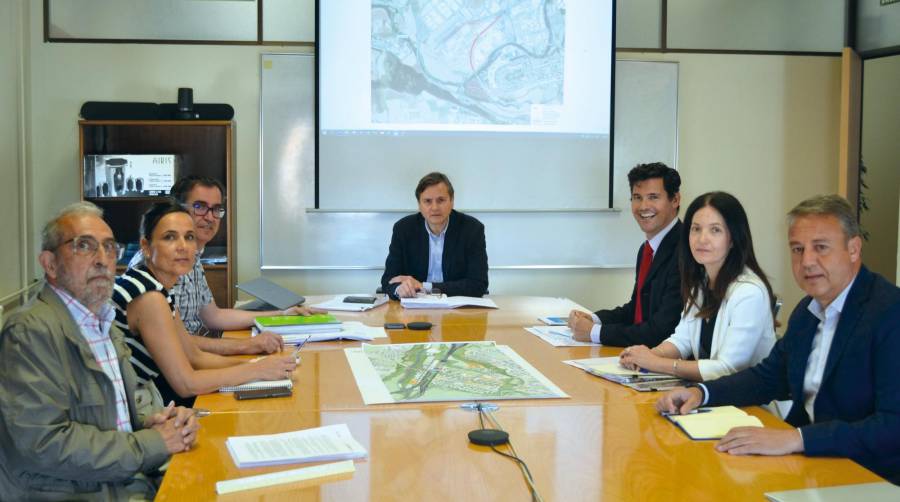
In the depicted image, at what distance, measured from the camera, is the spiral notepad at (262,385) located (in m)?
2.41

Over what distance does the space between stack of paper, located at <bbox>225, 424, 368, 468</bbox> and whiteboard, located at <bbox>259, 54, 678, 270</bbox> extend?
12.2ft

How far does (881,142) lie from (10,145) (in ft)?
20.4

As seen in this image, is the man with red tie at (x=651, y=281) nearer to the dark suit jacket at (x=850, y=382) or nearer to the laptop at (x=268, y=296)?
the dark suit jacket at (x=850, y=382)

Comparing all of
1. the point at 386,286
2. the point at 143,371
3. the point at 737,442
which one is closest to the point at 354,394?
the point at 143,371

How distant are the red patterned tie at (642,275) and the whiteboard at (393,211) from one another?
6.59 feet

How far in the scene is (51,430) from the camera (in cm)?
183

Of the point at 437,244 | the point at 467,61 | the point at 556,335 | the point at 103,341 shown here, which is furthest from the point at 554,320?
the point at 467,61

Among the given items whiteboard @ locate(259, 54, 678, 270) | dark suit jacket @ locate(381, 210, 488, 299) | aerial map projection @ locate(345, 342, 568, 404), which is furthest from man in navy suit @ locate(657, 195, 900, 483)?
whiteboard @ locate(259, 54, 678, 270)

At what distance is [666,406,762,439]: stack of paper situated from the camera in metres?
1.99

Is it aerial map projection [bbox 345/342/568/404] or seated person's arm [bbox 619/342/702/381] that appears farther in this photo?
seated person's arm [bbox 619/342/702/381]

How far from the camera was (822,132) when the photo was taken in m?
5.97

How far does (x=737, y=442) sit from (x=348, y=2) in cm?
430

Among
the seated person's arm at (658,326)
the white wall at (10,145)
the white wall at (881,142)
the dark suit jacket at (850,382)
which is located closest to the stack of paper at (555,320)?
the seated person's arm at (658,326)

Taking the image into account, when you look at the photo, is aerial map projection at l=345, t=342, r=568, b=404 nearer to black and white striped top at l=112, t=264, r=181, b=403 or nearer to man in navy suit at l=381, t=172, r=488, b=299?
black and white striped top at l=112, t=264, r=181, b=403
